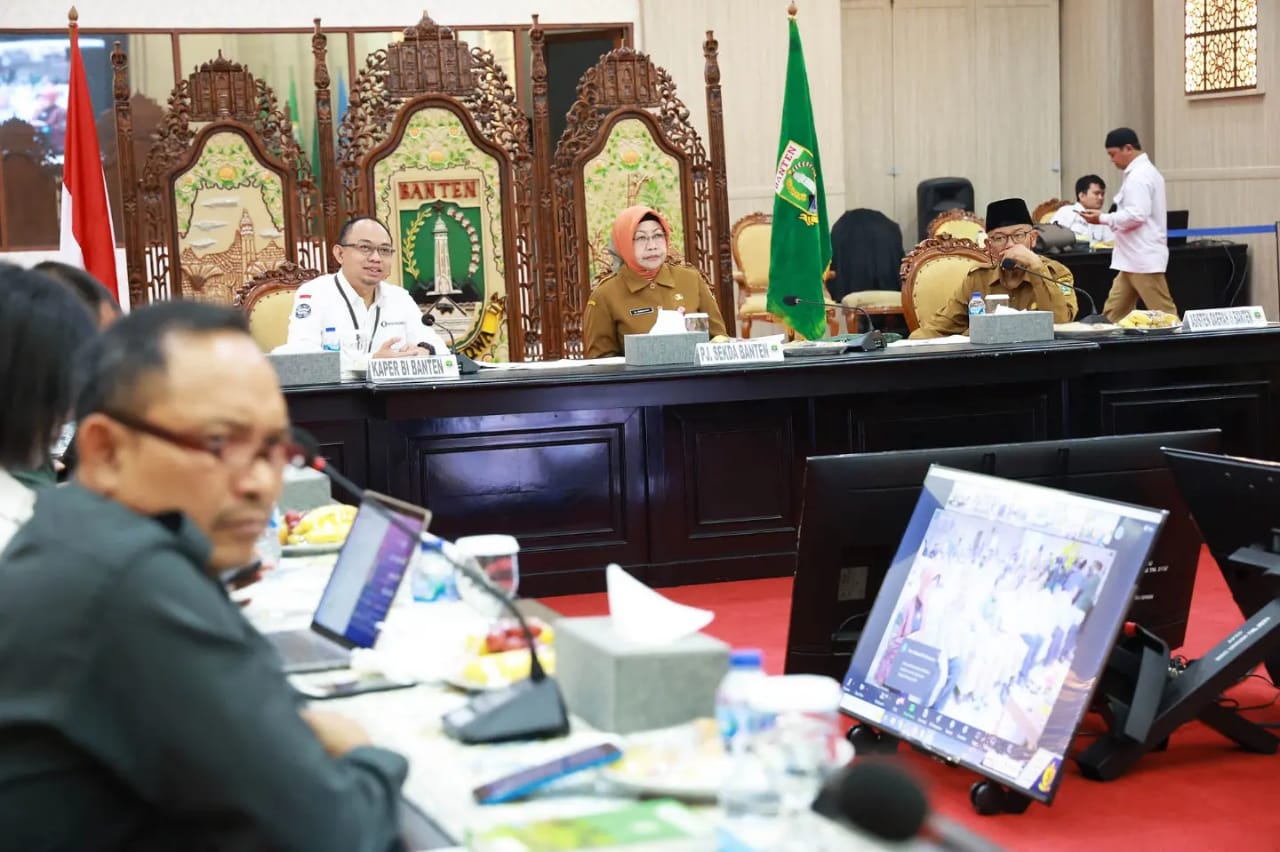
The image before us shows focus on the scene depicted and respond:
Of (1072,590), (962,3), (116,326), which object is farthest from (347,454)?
(962,3)

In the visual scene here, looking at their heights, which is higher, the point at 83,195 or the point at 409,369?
the point at 83,195

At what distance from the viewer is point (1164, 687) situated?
3.23m

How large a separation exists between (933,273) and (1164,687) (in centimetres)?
377

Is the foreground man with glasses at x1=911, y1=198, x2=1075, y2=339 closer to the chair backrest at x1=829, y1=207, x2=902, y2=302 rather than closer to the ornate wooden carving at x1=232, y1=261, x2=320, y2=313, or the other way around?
the ornate wooden carving at x1=232, y1=261, x2=320, y2=313

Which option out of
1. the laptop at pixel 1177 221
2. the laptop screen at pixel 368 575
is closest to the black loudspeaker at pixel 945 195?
the laptop at pixel 1177 221

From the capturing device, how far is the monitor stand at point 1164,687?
3127mm

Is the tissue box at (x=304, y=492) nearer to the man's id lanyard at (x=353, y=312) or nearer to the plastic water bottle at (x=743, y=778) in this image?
the plastic water bottle at (x=743, y=778)

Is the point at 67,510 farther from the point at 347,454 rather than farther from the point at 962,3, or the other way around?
the point at 962,3

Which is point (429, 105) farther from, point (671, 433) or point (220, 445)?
A: point (220, 445)

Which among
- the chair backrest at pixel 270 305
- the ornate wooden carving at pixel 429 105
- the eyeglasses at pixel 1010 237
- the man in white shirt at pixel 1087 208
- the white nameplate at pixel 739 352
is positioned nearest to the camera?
the white nameplate at pixel 739 352

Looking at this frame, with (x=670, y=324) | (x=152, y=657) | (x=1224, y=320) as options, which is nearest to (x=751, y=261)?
(x=1224, y=320)

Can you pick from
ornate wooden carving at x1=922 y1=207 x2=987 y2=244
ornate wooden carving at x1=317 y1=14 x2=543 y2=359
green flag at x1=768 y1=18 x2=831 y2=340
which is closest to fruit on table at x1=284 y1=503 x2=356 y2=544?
green flag at x1=768 y1=18 x2=831 y2=340

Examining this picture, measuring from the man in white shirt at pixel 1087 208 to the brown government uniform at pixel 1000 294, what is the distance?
3.97 m

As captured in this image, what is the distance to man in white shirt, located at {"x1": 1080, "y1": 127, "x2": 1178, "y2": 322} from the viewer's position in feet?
28.6
